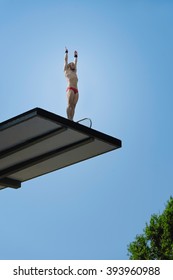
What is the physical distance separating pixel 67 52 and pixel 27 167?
3445 mm

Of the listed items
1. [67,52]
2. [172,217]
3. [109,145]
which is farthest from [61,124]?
[172,217]

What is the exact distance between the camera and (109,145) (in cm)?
1527

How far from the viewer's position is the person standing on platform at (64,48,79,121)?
1561 cm

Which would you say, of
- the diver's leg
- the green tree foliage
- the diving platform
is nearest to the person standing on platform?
the diver's leg

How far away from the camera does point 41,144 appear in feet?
49.3

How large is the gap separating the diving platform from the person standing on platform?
2.95 feet

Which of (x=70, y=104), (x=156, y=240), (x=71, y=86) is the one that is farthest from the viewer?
(x=156, y=240)

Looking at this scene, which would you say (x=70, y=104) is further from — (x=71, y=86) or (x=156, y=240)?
(x=156, y=240)

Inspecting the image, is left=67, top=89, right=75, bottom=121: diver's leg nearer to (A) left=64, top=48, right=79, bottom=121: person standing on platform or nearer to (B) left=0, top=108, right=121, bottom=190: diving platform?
(A) left=64, top=48, right=79, bottom=121: person standing on platform

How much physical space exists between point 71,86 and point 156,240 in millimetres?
17963

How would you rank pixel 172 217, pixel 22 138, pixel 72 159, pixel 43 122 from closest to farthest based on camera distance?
pixel 43 122, pixel 22 138, pixel 72 159, pixel 172 217

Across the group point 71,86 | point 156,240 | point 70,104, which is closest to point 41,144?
point 70,104

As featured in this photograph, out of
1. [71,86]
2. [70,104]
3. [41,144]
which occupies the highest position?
[71,86]
